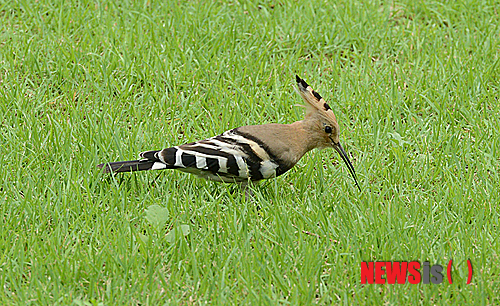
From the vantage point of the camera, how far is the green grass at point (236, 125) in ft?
11.8

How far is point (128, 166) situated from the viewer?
4320mm

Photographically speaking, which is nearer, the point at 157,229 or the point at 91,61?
the point at 157,229

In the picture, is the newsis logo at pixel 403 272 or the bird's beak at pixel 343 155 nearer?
the newsis logo at pixel 403 272

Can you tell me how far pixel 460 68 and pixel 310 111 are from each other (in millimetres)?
2087

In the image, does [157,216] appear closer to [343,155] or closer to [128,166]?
[128,166]

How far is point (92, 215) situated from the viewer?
410 cm

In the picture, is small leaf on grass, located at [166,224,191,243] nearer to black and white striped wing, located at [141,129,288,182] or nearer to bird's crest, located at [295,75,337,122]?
black and white striped wing, located at [141,129,288,182]

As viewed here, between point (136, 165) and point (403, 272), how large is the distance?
1.76m

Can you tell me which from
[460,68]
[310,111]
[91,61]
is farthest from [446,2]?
[91,61]

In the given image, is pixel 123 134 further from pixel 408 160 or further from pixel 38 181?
pixel 408 160

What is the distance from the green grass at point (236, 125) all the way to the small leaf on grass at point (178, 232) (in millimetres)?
13

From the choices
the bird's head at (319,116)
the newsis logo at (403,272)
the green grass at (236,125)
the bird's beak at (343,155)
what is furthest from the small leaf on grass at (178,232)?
the bird's beak at (343,155)

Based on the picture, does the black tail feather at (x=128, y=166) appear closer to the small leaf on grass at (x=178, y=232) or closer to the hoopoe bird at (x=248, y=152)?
the hoopoe bird at (x=248, y=152)

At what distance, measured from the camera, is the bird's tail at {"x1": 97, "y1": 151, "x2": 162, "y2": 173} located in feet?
14.0
